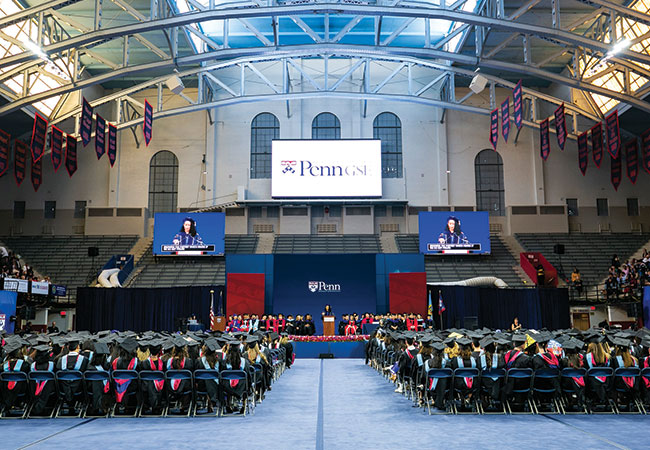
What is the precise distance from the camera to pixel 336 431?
9047 millimetres

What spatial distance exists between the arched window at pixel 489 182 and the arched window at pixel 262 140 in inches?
476

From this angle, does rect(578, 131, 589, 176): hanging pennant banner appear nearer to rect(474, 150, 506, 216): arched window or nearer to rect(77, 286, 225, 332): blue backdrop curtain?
rect(474, 150, 506, 216): arched window

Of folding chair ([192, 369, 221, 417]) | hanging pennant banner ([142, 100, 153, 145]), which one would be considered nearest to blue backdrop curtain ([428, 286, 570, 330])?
hanging pennant banner ([142, 100, 153, 145])

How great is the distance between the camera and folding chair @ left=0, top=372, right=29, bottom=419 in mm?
10062

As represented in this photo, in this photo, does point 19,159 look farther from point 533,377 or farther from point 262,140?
point 533,377

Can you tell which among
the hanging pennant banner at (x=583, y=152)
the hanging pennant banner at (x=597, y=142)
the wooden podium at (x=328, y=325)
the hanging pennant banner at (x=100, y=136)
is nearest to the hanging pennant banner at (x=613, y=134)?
the hanging pennant banner at (x=597, y=142)

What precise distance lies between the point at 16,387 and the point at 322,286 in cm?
2097

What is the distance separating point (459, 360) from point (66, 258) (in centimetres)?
2886

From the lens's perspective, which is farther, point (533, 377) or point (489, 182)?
point (489, 182)

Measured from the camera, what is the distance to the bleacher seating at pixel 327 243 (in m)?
34.7

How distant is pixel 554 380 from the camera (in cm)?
1042

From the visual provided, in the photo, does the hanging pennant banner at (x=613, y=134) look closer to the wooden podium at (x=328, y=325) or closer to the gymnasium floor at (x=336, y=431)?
the wooden podium at (x=328, y=325)

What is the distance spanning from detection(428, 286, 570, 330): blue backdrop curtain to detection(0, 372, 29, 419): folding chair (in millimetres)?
20657

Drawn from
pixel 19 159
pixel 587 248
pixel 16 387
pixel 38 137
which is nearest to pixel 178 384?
pixel 16 387
